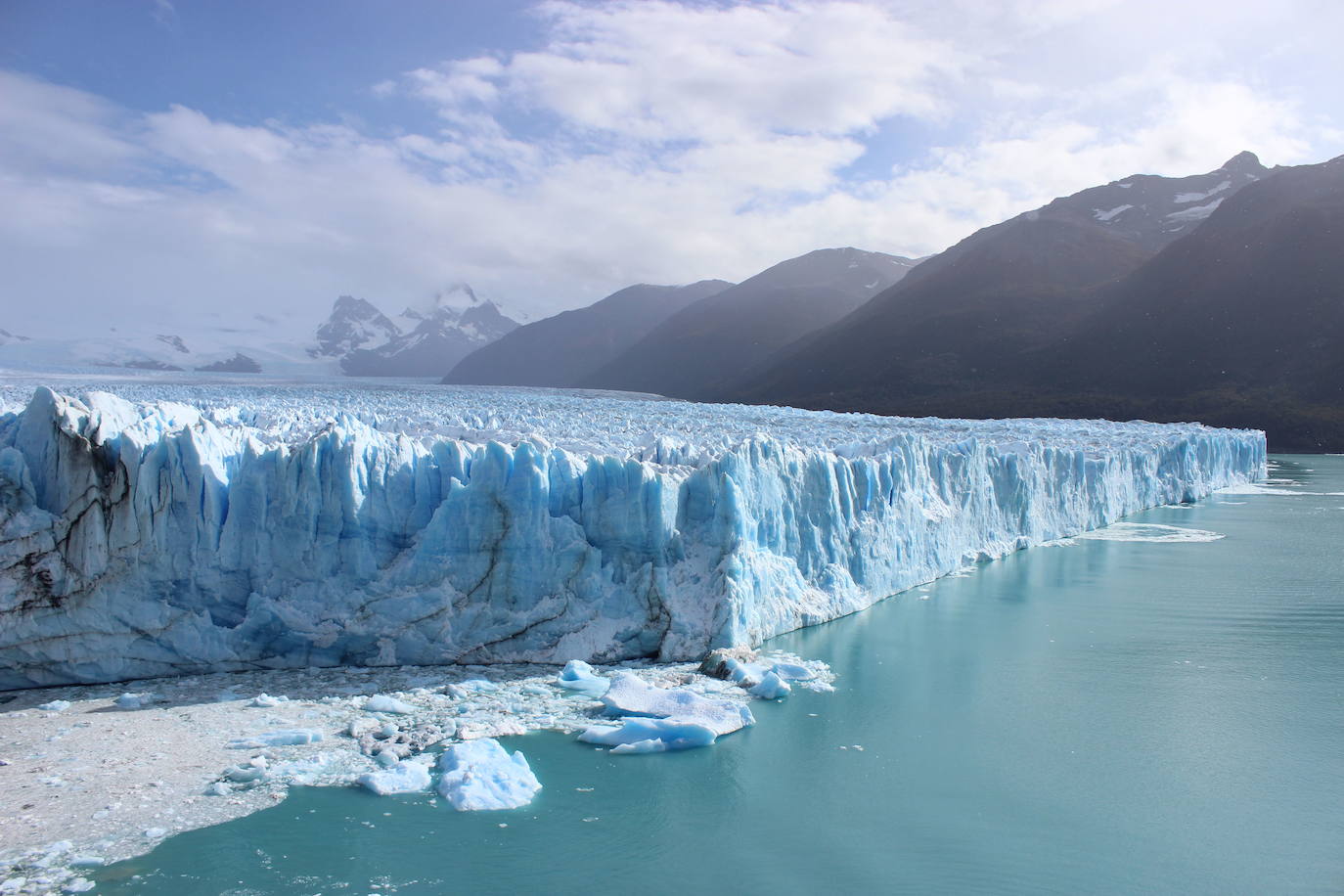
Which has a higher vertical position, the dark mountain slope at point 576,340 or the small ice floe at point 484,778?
the dark mountain slope at point 576,340

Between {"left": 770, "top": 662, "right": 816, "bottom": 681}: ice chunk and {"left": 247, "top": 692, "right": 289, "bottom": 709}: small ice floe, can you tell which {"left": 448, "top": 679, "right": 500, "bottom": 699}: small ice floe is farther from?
{"left": 770, "top": 662, "right": 816, "bottom": 681}: ice chunk

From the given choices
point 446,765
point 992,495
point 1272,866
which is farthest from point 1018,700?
point 992,495

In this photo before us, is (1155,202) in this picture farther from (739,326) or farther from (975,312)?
(739,326)

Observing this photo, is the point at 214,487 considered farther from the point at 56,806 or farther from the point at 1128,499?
the point at 1128,499

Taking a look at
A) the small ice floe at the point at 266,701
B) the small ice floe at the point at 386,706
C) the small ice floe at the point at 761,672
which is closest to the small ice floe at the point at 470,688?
the small ice floe at the point at 386,706

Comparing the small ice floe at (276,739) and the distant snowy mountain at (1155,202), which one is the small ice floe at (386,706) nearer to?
the small ice floe at (276,739)

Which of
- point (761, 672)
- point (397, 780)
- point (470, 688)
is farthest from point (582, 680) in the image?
point (397, 780)

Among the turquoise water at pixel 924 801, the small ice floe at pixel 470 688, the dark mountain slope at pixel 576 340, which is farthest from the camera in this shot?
the dark mountain slope at pixel 576 340

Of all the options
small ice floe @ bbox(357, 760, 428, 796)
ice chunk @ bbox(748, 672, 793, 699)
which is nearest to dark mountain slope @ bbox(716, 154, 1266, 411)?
ice chunk @ bbox(748, 672, 793, 699)
